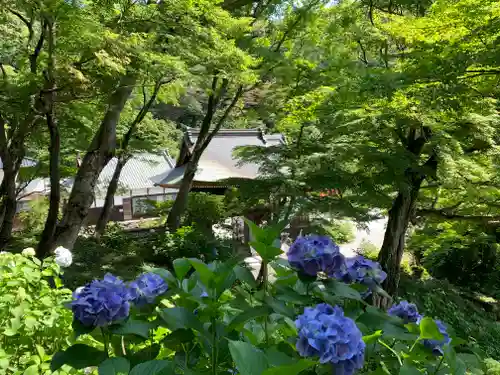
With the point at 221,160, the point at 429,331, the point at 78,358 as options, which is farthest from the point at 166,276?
the point at 221,160

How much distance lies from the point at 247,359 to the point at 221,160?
12.4 m

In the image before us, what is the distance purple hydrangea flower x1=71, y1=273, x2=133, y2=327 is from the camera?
36.7 inches

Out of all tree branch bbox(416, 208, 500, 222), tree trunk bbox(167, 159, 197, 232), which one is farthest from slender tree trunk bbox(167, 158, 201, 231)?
tree branch bbox(416, 208, 500, 222)

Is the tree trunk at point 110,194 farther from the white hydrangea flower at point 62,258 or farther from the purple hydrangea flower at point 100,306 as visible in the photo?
the purple hydrangea flower at point 100,306

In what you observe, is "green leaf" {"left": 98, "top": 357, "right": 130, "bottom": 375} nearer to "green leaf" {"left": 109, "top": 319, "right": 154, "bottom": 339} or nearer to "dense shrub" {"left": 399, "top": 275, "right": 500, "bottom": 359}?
"green leaf" {"left": 109, "top": 319, "right": 154, "bottom": 339}

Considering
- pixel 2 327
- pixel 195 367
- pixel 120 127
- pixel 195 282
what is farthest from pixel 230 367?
pixel 120 127

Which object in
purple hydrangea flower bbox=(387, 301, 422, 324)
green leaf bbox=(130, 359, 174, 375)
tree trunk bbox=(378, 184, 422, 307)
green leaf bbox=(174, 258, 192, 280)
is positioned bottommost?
tree trunk bbox=(378, 184, 422, 307)

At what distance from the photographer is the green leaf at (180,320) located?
0.99 metres

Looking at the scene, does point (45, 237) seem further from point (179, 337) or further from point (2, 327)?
point (179, 337)

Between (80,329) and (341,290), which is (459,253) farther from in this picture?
(80,329)

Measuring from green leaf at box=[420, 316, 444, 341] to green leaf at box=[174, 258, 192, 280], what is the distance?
0.57m

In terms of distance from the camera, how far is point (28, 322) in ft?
4.79

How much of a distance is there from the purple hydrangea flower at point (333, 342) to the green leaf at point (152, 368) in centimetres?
26

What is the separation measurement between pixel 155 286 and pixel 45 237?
4424 millimetres
